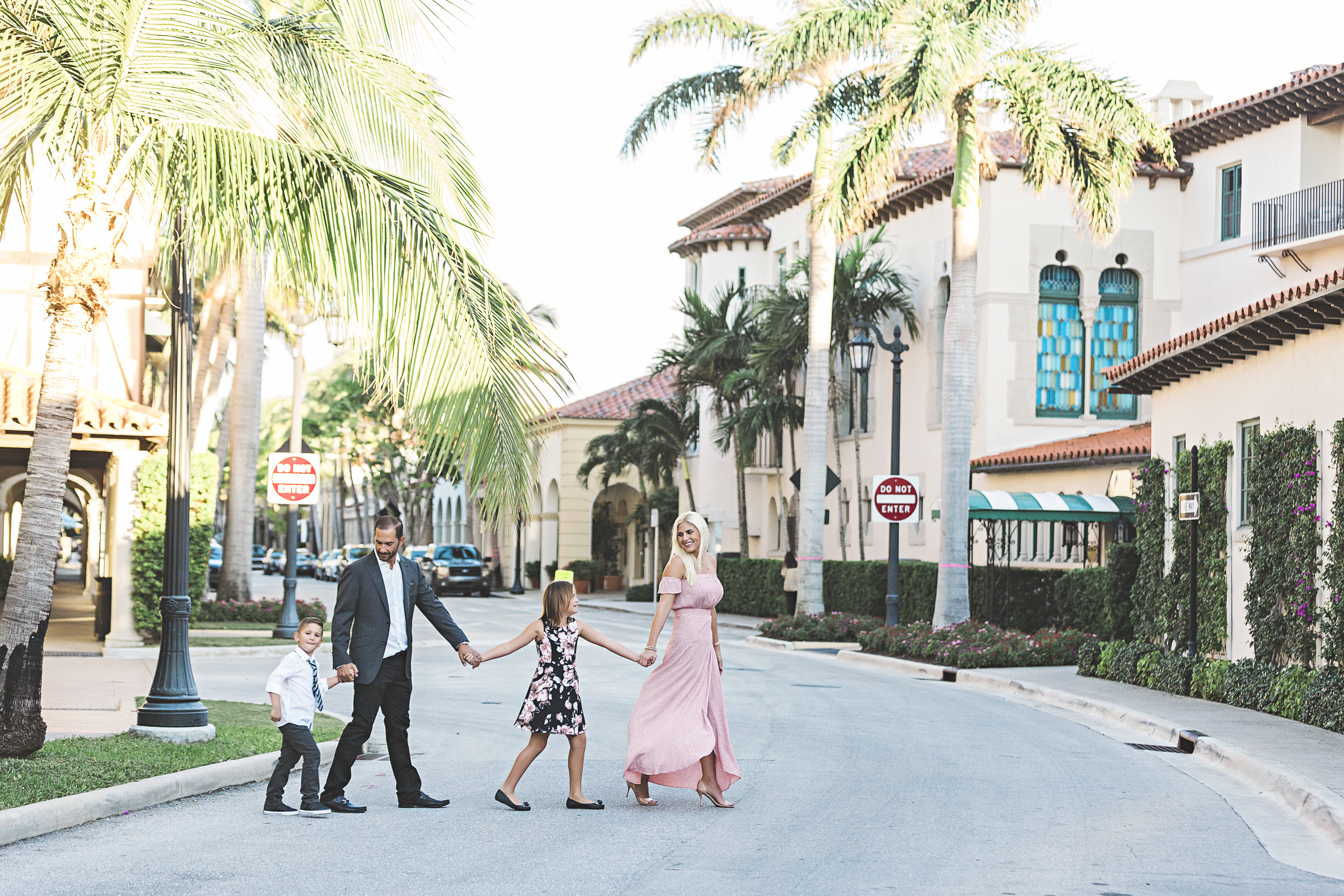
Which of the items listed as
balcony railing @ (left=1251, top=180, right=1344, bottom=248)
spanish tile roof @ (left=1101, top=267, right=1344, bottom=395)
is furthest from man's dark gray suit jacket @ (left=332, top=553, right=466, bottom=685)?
balcony railing @ (left=1251, top=180, right=1344, bottom=248)

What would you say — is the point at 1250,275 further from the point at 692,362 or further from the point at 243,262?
the point at 243,262

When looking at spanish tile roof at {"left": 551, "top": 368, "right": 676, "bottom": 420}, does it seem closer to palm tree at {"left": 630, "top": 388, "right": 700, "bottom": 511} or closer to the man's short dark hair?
Answer: palm tree at {"left": 630, "top": 388, "right": 700, "bottom": 511}

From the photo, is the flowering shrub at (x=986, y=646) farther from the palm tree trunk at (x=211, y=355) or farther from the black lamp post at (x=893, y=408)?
the palm tree trunk at (x=211, y=355)

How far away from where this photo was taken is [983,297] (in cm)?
3478

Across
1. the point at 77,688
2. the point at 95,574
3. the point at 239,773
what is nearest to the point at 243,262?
the point at 77,688

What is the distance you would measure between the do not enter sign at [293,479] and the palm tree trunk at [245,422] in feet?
11.6

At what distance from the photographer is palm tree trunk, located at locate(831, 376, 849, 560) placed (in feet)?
129

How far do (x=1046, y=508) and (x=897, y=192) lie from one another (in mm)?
14601

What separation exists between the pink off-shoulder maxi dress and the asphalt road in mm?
286

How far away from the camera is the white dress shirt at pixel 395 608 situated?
9430mm

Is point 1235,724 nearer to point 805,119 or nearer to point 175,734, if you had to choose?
point 175,734

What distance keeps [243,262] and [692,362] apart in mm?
25798

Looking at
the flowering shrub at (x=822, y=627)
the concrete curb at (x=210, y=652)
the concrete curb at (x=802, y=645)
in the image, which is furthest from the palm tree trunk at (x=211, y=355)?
the flowering shrub at (x=822, y=627)

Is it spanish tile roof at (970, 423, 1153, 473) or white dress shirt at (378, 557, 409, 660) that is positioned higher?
spanish tile roof at (970, 423, 1153, 473)
